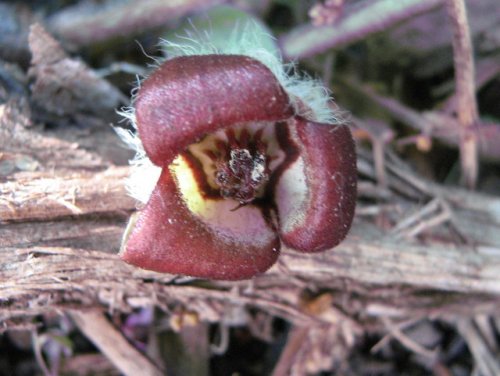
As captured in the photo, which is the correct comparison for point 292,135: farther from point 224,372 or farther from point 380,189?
point 224,372

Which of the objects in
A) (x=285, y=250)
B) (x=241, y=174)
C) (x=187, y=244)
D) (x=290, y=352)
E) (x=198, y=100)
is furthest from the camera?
(x=290, y=352)

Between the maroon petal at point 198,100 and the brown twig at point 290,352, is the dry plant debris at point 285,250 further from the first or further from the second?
the maroon petal at point 198,100

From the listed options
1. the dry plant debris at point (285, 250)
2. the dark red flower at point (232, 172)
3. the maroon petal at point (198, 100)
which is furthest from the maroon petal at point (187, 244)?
the dry plant debris at point (285, 250)

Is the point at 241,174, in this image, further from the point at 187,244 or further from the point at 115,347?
the point at 115,347

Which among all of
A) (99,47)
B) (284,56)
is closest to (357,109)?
(284,56)

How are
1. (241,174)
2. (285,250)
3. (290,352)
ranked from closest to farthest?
(241,174) < (285,250) < (290,352)

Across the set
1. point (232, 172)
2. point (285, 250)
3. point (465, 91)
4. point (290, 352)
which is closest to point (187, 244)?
point (232, 172)

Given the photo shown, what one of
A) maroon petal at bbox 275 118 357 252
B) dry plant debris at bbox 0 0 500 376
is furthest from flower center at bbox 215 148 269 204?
dry plant debris at bbox 0 0 500 376
